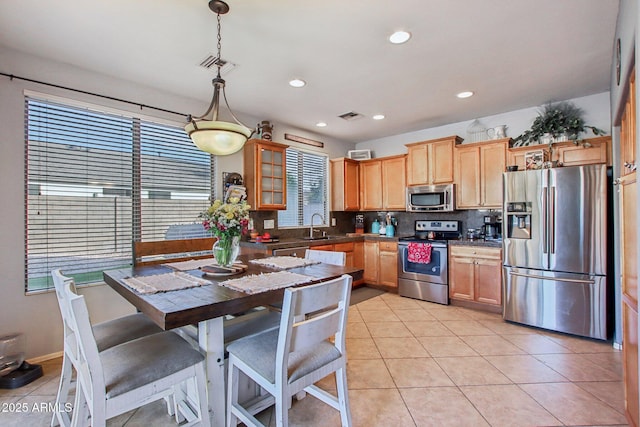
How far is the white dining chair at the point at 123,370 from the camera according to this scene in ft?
3.88

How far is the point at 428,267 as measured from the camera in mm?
4168

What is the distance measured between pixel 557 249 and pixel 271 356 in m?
3.12

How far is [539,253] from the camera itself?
3156 mm

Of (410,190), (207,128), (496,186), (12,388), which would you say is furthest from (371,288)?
(12,388)

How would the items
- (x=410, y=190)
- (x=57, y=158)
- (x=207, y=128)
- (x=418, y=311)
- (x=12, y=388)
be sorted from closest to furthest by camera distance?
(x=207, y=128)
(x=12, y=388)
(x=57, y=158)
(x=418, y=311)
(x=410, y=190)

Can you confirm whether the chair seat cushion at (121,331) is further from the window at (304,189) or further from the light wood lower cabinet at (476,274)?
the light wood lower cabinet at (476,274)

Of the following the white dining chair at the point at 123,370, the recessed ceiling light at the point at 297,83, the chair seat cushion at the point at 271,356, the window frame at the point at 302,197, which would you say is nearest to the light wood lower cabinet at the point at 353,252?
the window frame at the point at 302,197

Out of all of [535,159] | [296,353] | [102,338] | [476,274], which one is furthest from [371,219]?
[102,338]

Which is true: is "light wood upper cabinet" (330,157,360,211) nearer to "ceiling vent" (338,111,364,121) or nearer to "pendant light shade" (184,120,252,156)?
"ceiling vent" (338,111,364,121)

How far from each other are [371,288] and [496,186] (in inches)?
95.0

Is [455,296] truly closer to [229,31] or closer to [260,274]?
[260,274]

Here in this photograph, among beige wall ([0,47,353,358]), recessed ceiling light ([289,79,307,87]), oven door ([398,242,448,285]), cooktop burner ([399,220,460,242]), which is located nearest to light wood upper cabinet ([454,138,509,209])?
cooktop burner ([399,220,460,242])

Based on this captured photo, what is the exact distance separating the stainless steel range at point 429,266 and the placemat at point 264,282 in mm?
2743

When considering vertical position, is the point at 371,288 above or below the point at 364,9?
Result: below
